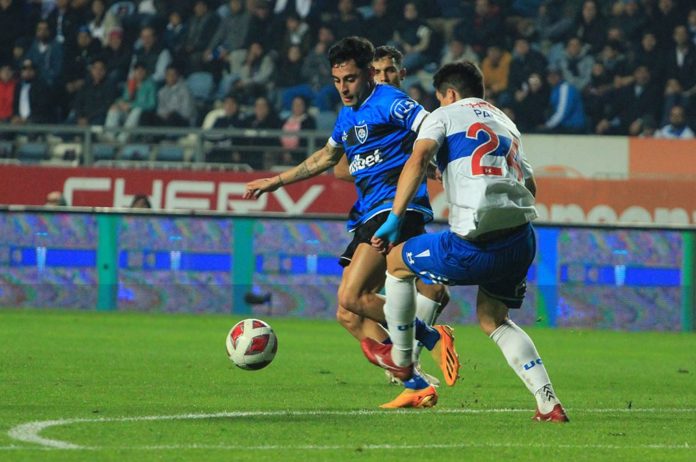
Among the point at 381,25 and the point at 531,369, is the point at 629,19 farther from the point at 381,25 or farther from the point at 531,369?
the point at 531,369

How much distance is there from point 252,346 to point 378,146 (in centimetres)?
150

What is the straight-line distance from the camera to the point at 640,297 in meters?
15.8

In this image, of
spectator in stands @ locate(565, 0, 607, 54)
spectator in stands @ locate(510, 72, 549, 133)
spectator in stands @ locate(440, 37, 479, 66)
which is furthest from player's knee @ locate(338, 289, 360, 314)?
spectator in stands @ locate(565, 0, 607, 54)

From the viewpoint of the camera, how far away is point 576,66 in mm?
20062

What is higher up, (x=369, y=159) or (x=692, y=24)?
Answer: (x=692, y=24)

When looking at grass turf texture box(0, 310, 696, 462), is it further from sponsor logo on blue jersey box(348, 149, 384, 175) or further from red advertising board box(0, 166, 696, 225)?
red advertising board box(0, 166, 696, 225)

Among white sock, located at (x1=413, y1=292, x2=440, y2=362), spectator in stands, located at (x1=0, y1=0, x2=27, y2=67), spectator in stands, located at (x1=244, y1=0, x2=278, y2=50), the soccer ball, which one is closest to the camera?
Answer: the soccer ball

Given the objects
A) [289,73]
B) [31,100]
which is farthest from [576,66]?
[31,100]

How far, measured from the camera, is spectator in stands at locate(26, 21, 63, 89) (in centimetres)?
2131

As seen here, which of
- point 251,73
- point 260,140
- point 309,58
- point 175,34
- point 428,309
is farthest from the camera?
point 175,34

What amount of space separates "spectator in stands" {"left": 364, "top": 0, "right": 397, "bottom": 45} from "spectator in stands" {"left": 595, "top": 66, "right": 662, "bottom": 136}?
11.2 feet

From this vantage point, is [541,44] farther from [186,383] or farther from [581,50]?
[186,383]

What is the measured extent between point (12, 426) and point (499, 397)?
10.5ft

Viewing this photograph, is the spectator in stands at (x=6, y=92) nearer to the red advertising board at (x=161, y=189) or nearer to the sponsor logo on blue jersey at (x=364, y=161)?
the red advertising board at (x=161, y=189)
